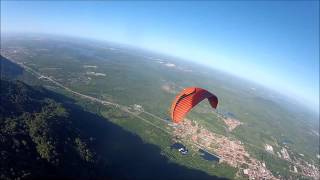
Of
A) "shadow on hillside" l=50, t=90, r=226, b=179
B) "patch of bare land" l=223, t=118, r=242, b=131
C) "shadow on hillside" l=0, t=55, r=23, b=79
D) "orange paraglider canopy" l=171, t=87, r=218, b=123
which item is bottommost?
"patch of bare land" l=223, t=118, r=242, b=131

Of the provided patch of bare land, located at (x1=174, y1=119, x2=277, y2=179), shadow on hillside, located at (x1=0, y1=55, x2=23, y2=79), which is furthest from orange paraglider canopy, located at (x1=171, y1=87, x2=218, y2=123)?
shadow on hillside, located at (x1=0, y1=55, x2=23, y2=79)

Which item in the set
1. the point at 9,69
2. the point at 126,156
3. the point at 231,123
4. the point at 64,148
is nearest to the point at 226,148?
the point at 231,123

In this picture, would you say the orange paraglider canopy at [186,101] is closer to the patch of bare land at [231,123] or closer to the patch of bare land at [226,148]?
the patch of bare land at [226,148]

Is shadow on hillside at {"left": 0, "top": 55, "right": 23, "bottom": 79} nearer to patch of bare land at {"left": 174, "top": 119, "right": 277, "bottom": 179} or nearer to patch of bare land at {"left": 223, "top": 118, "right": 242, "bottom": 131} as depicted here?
patch of bare land at {"left": 174, "top": 119, "right": 277, "bottom": 179}

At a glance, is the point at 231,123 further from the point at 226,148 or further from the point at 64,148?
the point at 64,148

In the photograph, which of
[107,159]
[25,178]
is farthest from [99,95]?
[25,178]

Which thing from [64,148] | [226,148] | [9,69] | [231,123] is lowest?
[231,123]
